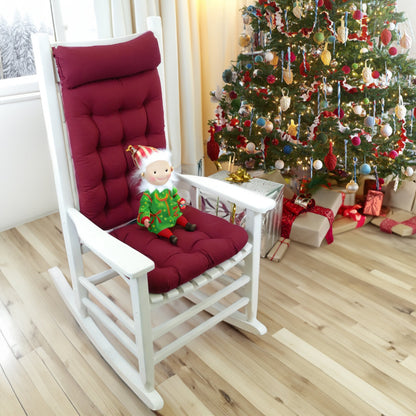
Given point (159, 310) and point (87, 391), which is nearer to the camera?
point (87, 391)

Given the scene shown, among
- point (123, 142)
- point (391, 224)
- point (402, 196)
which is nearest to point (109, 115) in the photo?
point (123, 142)

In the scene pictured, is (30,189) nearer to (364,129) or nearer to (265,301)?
(265,301)

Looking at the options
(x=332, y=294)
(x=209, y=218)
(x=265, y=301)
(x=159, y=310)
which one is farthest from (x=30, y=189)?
(x=332, y=294)

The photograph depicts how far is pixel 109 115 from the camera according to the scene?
4.88 feet

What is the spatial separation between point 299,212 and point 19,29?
1.79 metres

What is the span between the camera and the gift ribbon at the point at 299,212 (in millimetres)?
2230

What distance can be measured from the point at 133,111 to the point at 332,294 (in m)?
1.13

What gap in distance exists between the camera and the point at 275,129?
2.27m

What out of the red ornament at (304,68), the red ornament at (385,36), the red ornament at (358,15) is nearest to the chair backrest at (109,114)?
the red ornament at (304,68)

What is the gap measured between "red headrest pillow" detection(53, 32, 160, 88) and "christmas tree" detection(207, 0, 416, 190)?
81cm

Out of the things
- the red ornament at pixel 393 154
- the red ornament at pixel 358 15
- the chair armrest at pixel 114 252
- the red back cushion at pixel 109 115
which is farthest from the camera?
the red ornament at pixel 393 154

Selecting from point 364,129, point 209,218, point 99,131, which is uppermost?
point 99,131

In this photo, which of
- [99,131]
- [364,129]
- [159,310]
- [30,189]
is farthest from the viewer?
[30,189]

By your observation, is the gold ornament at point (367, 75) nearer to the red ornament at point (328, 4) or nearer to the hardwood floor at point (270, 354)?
the red ornament at point (328, 4)
